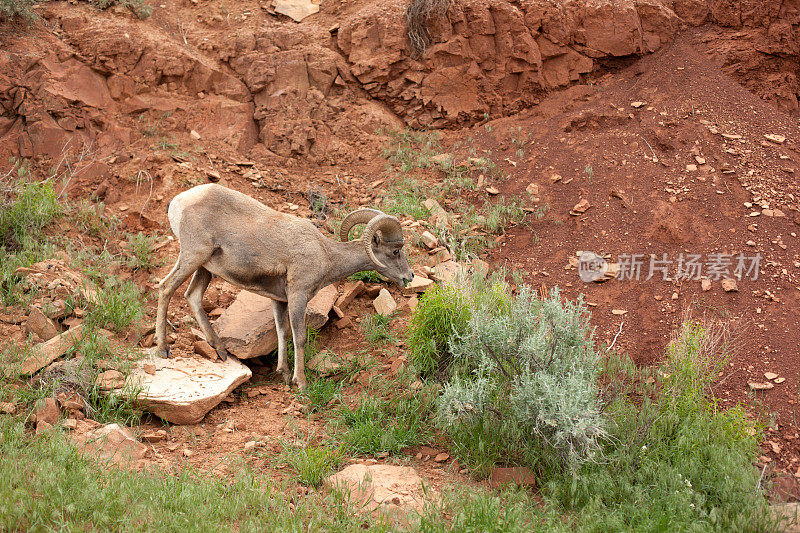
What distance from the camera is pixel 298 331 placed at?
663cm

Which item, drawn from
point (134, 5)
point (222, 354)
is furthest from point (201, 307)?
point (134, 5)

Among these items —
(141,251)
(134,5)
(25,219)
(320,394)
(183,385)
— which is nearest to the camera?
(183,385)

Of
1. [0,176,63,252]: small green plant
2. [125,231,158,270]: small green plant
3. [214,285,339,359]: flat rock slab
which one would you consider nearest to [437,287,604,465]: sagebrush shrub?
[214,285,339,359]: flat rock slab

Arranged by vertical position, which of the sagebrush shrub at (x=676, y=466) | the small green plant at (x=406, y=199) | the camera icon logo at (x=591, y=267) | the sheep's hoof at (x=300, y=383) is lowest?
the sheep's hoof at (x=300, y=383)

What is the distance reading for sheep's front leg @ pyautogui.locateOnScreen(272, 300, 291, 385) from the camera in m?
6.83

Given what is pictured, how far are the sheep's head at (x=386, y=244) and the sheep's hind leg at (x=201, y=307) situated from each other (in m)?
1.65

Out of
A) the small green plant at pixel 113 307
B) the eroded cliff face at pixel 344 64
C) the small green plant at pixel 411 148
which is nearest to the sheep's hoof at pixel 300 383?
the small green plant at pixel 113 307

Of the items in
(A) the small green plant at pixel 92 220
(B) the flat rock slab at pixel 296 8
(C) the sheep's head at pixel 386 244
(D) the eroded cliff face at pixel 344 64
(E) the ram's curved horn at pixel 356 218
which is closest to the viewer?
(C) the sheep's head at pixel 386 244

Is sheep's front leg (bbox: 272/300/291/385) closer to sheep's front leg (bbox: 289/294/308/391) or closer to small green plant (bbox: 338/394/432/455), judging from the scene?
sheep's front leg (bbox: 289/294/308/391)

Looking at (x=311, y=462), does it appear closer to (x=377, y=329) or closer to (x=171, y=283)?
(x=377, y=329)

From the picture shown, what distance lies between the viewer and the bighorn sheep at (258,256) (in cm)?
648

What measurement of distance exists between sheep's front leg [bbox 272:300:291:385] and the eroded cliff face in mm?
4438

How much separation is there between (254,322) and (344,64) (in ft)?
20.6

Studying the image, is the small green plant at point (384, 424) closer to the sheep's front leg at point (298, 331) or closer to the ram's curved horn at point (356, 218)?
the sheep's front leg at point (298, 331)
